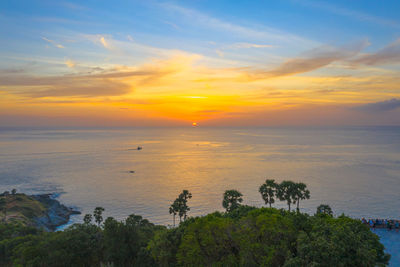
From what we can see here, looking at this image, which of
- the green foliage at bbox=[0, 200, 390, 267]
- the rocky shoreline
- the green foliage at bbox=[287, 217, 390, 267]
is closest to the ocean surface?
the rocky shoreline

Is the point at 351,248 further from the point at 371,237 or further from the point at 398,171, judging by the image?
the point at 398,171

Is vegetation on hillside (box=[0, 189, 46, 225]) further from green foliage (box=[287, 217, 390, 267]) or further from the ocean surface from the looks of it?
green foliage (box=[287, 217, 390, 267])

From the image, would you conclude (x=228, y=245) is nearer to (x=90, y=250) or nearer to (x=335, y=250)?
(x=335, y=250)

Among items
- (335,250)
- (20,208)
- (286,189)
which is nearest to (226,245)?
(335,250)

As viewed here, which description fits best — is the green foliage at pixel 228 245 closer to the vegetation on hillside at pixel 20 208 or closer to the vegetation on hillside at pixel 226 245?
the vegetation on hillside at pixel 226 245

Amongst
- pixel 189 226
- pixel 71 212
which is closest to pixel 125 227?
pixel 189 226
